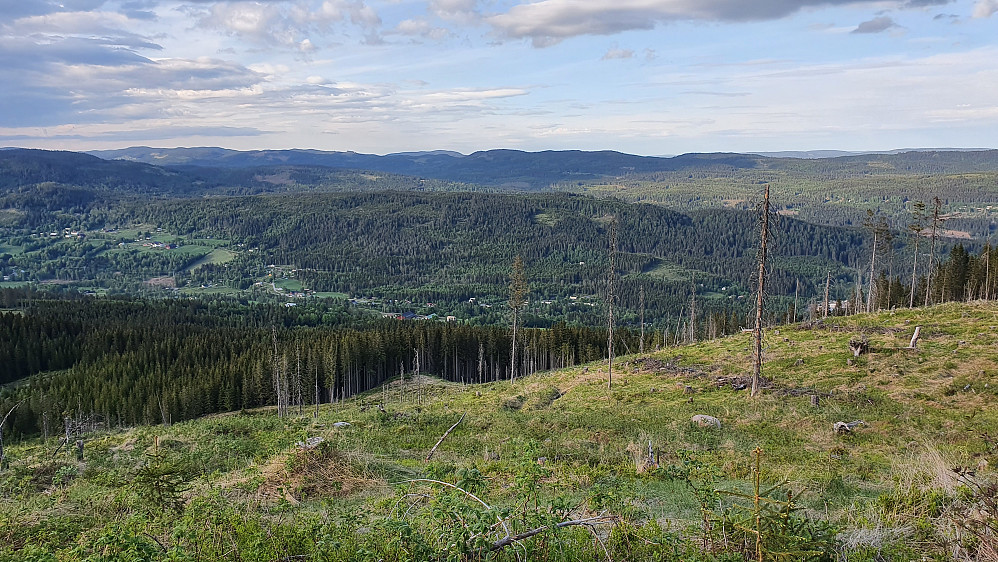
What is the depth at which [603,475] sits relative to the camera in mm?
14617

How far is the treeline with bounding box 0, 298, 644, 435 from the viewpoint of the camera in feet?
204

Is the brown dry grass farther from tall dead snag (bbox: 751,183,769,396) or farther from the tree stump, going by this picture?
the tree stump

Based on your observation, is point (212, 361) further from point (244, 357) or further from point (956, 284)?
point (956, 284)

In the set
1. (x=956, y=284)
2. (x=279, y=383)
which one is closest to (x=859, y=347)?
(x=956, y=284)

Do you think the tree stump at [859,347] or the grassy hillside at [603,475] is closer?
the grassy hillside at [603,475]

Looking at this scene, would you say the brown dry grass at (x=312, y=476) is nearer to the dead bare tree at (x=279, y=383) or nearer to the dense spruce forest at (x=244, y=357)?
the dead bare tree at (x=279, y=383)

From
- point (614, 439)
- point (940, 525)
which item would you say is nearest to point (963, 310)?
Answer: point (614, 439)

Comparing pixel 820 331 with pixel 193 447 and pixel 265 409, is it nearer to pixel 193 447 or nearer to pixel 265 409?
pixel 193 447

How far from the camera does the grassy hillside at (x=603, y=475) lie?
666 cm

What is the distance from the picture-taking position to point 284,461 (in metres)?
12.5

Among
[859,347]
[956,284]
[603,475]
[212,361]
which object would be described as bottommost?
[212,361]

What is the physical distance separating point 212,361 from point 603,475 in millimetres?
73440

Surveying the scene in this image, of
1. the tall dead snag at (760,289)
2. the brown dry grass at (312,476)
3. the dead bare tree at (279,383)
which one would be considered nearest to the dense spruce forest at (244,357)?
the dead bare tree at (279,383)

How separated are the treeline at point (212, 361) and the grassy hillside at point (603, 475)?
39669 millimetres
